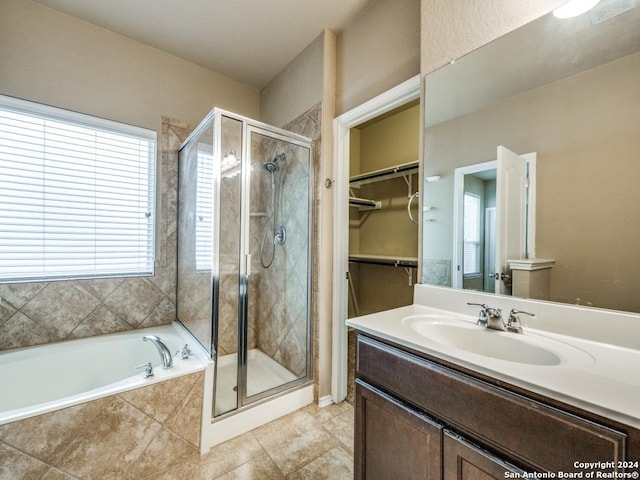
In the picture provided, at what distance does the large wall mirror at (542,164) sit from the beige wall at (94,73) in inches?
81.7

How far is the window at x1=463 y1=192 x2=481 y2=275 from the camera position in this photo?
50.6 inches

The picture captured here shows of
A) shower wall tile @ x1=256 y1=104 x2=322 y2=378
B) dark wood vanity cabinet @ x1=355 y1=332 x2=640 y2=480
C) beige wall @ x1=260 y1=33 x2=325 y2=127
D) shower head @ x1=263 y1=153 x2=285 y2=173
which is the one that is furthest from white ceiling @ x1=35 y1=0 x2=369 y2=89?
dark wood vanity cabinet @ x1=355 y1=332 x2=640 y2=480

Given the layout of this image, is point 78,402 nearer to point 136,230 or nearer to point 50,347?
point 50,347

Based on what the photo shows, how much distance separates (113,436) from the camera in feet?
4.23

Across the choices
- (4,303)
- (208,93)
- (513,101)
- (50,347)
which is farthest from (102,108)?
(513,101)

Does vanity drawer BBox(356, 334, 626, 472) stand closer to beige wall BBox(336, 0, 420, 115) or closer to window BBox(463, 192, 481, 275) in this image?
window BBox(463, 192, 481, 275)

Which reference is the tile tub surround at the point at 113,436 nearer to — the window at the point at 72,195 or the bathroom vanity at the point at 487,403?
the bathroom vanity at the point at 487,403

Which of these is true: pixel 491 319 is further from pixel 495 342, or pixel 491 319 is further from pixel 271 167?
pixel 271 167

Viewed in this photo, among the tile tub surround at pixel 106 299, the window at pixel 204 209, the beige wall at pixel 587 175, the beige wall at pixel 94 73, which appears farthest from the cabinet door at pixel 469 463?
the beige wall at pixel 94 73

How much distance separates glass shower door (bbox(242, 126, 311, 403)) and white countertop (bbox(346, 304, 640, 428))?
1117 millimetres

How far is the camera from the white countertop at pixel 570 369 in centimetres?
58

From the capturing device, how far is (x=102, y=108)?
80.0 inches

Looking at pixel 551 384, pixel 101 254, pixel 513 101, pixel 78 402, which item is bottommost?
pixel 78 402

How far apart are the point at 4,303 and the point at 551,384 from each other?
2.79 m
